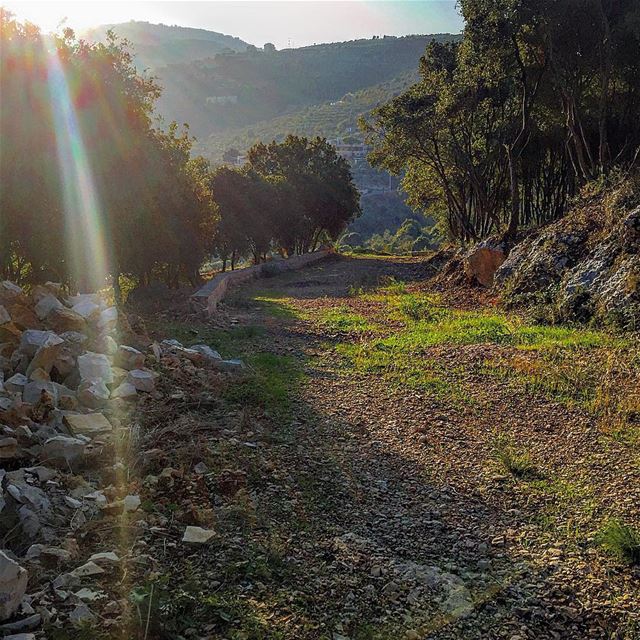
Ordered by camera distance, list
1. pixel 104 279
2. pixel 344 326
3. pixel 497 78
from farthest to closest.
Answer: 1. pixel 497 78
2. pixel 104 279
3. pixel 344 326

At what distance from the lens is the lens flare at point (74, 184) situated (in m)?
11.3

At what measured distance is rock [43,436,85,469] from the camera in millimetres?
4285

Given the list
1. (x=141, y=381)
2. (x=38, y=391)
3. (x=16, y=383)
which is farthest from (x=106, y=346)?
(x=38, y=391)

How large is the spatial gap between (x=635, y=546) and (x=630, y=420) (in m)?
2.61

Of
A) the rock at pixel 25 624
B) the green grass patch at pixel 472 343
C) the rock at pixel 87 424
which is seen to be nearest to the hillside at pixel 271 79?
the green grass patch at pixel 472 343

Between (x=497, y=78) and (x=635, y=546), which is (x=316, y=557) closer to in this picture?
(x=635, y=546)

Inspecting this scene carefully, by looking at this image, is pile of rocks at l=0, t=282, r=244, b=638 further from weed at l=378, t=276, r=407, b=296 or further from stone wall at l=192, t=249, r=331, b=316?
weed at l=378, t=276, r=407, b=296

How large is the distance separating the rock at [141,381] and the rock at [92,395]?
522 millimetres

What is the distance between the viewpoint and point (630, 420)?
5711 millimetres

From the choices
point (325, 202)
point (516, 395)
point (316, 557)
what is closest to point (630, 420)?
point (516, 395)

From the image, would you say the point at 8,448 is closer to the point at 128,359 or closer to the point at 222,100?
the point at 128,359

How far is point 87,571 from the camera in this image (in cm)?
311

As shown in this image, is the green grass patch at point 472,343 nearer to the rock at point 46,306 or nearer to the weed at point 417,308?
the weed at point 417,308

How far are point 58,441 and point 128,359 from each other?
8.12ft
